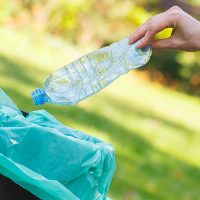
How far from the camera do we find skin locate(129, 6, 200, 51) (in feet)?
8.86

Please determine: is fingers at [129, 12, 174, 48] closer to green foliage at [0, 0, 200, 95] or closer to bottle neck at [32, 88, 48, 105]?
bottle neck at [32, 88, 48, 105]

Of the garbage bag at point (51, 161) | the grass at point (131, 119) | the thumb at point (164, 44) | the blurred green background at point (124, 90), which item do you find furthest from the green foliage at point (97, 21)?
the garbage bag at point (51, 161)

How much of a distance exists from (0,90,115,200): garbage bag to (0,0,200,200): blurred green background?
10.4 feet

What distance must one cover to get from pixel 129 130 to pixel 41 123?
5.39m

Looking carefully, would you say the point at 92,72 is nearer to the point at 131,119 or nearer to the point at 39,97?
the point at 39,97

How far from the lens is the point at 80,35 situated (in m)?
13.0

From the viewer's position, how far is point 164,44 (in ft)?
9.29

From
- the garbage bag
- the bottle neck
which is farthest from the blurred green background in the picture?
the garbage bag

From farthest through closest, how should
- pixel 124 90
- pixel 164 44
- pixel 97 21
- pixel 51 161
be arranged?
pixel 97 21 → pixel 124 90 → pixel 164 44 → pixel 51 161

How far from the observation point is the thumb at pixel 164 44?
2.82m

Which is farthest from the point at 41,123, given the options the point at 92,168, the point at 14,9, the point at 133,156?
the point at 14,9

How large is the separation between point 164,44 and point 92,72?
1.30 feet

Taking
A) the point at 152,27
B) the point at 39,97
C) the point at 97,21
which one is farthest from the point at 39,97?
the point at 97,21

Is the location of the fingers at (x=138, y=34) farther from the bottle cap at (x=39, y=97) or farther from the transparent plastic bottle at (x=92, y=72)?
the bottle cap at (x=39, y=97)
